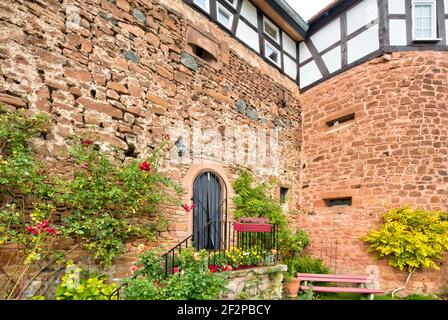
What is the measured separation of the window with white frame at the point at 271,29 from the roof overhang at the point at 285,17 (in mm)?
144

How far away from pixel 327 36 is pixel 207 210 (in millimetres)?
6733

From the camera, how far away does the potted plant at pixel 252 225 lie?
4.91 meters

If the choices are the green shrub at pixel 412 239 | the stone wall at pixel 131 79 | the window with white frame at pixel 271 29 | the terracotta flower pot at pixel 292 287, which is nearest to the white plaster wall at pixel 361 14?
the window with white frame at pixel 271 29

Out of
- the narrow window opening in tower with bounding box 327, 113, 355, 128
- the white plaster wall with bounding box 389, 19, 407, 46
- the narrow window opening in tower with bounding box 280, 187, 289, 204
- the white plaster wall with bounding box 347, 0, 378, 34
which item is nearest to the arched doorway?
the narrow window opening in tower with bounding box 280, 187, 289, 204

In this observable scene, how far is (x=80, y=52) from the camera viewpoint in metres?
4.55

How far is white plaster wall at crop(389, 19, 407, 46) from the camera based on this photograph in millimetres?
7391

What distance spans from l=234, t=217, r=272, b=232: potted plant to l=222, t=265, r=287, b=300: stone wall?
67cm

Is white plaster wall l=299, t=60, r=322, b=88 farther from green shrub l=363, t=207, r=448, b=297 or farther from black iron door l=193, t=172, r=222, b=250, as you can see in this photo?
black iron door l=193, t=172, r=222, b=250

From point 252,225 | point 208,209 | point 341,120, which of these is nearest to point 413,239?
point 341,120

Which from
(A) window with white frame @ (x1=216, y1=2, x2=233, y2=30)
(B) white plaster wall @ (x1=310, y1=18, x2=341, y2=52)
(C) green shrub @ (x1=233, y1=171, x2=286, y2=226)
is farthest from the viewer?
(B) white plaster wall @ (x1=310, y1=18, x2=341, y2=52)

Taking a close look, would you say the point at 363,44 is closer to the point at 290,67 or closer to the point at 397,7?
the point at 397,7

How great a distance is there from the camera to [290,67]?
9.34m
